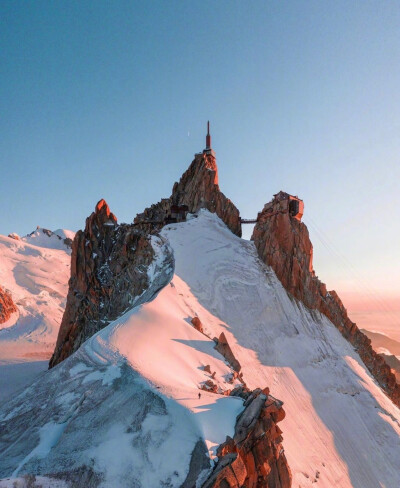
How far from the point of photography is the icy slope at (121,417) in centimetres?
726

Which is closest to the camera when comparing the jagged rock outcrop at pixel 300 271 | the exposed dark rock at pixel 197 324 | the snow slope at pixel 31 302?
the exposed dark rock at pixel 197 324

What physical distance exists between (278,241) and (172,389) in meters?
24.1

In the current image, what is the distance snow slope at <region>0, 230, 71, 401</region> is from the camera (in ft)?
117

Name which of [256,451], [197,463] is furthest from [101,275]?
[197,463]

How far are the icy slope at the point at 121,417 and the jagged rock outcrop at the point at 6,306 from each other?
2068 inches

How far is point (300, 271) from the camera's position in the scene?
30.6 m

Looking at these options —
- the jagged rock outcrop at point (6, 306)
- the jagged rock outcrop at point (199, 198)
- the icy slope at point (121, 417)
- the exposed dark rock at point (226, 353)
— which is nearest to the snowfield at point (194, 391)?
the icy slope at point (121, 417)

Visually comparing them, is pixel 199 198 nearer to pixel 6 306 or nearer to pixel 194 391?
pixel 194 391

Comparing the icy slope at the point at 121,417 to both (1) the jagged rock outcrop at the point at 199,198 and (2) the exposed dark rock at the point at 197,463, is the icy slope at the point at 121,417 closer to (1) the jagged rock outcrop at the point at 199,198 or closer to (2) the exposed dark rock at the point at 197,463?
(2) the exposed dark rock at the point at 197,463

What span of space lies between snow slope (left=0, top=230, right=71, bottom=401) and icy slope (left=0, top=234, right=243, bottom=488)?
55.7ft

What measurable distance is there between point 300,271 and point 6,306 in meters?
55.4

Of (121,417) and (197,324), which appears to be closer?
(121,417)

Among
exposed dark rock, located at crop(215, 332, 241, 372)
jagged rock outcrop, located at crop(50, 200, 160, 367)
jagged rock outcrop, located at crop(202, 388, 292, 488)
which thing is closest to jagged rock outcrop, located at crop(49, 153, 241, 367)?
jagged rock outcrop, located at crop(50, 200, 160, 367)

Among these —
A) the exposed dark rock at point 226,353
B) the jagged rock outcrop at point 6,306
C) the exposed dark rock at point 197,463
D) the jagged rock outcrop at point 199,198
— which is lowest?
the exposed dark rock at point 197,463
